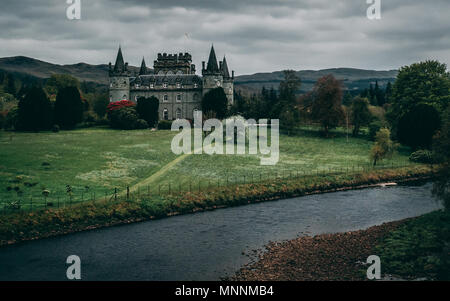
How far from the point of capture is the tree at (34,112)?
228 feet

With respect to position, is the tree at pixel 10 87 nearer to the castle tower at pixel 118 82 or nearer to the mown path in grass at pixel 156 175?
the castle tower at pixel 118 82

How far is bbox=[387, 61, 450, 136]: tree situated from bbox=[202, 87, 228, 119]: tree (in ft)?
105

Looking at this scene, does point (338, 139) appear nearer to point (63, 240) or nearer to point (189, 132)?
point (189, 132)

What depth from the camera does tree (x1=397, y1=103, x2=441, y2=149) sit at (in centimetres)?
6247

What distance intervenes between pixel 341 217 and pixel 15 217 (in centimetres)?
2593

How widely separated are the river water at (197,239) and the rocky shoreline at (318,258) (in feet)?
4.34

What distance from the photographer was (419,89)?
69438 millimetres

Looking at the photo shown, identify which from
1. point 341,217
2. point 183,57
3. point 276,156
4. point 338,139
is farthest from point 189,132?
point 341,217

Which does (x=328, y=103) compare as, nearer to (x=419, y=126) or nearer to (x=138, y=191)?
(x=419, y=126)

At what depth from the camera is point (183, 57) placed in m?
105

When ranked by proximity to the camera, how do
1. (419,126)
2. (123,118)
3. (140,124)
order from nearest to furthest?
(419,126) → (123,118) → (140,124)

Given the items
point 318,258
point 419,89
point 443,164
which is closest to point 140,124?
point 419,89

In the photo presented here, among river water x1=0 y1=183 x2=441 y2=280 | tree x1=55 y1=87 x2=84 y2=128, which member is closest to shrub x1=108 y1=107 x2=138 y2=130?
tree x1=55 y1=87 x2=84 y2=128

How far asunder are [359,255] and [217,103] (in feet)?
207
